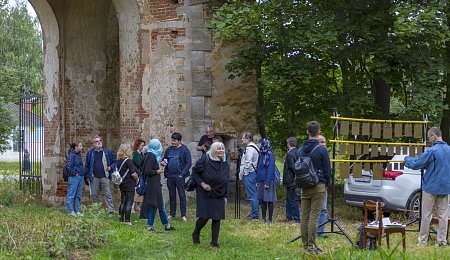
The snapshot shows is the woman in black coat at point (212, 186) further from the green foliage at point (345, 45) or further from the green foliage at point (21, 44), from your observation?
the green foliage at point (21, 44)

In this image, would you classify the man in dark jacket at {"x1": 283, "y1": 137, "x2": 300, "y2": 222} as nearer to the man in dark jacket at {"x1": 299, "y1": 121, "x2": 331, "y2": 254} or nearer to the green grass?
the green grass

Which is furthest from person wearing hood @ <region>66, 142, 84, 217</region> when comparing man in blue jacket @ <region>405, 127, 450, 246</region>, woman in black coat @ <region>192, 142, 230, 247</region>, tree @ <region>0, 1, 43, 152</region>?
tree @ <region>0, 1, 43, 152</region>

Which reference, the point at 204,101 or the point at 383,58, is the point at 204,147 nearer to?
the point at 204,101

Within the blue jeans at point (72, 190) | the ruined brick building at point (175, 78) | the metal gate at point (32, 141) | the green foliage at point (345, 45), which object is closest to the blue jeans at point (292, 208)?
the green foliage at point (345, 45)

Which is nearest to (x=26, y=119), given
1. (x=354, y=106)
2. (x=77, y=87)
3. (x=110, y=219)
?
(x=77, y=87)

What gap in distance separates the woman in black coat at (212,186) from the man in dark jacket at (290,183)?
2512 mm

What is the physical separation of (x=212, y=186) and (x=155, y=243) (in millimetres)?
1376

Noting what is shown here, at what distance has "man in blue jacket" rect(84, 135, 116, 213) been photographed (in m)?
16.2

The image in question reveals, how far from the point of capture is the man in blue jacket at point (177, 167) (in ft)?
48.8

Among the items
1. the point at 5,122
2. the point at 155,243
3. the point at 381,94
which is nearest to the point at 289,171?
the point at 155,243

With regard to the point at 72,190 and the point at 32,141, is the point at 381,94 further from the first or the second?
the point at 32,141

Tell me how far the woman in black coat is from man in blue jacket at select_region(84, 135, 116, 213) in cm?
534

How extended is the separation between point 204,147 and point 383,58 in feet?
13.6

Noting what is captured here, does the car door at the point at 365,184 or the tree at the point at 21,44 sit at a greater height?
the tree at the point at 21,44
